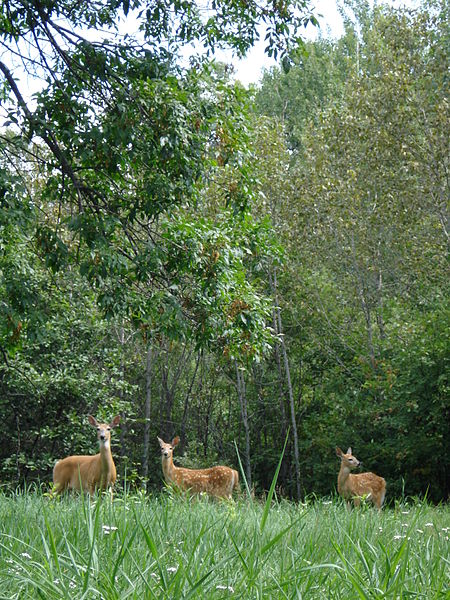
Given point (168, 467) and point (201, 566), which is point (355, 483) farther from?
point (201, 566)

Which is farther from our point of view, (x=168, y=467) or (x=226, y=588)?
(x=168, y=467)

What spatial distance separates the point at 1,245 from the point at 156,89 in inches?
113

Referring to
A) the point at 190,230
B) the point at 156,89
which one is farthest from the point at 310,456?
the point at 156,89

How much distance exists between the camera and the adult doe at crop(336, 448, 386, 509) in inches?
582

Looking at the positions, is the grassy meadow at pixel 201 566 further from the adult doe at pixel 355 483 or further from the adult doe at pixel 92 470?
the adult doe at pixel 355 483

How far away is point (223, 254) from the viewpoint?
1129cm

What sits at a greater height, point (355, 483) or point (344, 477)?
point (344, 477)

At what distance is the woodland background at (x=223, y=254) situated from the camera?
1073cm

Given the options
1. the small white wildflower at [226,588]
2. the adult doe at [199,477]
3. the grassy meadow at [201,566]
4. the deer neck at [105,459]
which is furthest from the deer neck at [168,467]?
the small white wildflower at [226,588]

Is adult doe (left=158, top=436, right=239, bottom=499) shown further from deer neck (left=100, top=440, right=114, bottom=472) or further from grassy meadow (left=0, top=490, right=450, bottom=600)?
grassy meadow (left=0, top=490, right=450, bottom=600)

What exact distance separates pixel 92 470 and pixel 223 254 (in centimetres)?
353

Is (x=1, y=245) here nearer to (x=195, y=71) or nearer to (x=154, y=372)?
(x=195, y=71)

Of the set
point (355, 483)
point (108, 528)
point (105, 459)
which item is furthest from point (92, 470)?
point (108, 528)

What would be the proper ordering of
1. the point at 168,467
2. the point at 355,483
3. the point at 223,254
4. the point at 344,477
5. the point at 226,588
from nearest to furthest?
1. the point at 226,588
2. the point at 223,254
3. the point at 168,467
4. the point at 344,477
5. the point at 355,483
